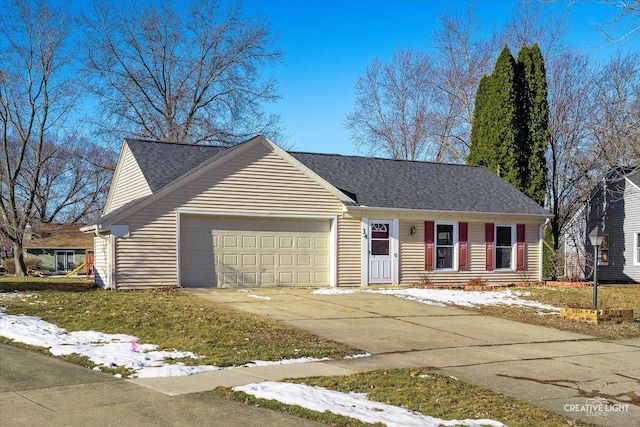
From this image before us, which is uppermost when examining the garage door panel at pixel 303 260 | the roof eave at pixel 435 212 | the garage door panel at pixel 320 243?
the roof eave at pixel 435 212

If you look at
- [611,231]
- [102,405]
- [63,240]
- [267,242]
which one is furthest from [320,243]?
[63,240]

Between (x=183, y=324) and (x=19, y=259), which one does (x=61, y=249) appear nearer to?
(x=19, y=259)

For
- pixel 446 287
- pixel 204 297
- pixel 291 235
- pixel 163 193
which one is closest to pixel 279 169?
pixel 291 235

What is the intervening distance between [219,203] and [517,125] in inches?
632

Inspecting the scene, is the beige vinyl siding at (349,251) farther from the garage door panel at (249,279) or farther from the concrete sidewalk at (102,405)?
the concrete sidewalk at (102,405)

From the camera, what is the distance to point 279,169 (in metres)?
19.5

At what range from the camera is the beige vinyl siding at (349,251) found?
20188 mm

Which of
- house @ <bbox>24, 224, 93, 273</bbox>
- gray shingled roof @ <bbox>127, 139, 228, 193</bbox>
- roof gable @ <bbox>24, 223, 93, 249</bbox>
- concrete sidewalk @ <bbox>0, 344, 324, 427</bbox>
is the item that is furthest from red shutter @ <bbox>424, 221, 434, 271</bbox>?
house @ <bbox>24, 224, 93, 273</bbox>

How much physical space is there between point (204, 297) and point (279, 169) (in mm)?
5119

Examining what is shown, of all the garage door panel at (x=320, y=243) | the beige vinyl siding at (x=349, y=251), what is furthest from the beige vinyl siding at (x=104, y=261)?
the beige vinyl siding at (x=349, y=251)

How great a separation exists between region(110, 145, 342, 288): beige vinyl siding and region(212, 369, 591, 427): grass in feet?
34.2

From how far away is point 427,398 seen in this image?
292 inches

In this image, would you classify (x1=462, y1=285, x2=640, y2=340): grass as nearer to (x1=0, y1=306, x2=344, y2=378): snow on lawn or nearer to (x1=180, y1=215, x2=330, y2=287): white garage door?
(x1=180, y1=215, x2=330, y2=287): white garage door

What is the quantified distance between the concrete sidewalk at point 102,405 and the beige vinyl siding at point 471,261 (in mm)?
14424
